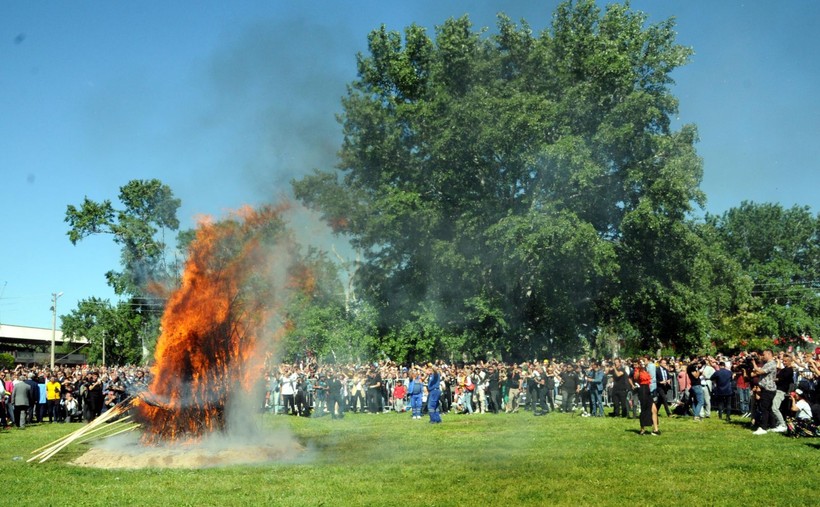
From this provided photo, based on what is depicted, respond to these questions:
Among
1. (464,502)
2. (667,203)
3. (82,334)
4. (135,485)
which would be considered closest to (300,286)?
(135,485)

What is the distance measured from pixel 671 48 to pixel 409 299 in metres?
19.2

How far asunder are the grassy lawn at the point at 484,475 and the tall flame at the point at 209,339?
215 centimetres

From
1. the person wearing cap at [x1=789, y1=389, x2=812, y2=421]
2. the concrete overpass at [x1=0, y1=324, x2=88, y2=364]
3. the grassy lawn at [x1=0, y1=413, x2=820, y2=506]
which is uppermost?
the concrete overpass at [x1=0, y1=324, x2=88, y2=364]

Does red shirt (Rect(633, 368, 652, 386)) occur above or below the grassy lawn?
above

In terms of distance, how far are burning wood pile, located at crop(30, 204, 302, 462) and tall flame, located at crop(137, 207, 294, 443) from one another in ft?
0.07

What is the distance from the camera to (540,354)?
3856cm

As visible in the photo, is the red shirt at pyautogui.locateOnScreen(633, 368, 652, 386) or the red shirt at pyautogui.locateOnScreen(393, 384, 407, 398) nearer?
the red shirt at pyautogui.locateOnScreen(633, 368, 652, 386)

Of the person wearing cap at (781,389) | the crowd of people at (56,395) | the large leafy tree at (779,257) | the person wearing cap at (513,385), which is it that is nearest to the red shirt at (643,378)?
the person wearing cap at (781,389)

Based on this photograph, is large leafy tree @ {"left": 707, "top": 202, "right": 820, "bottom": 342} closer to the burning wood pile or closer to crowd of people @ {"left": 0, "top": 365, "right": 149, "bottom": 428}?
crowd of people @ {"left": 0, "top": 365, "right": 149, "bottom": 428}

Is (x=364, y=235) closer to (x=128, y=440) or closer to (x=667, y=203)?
(x=667, y=203)

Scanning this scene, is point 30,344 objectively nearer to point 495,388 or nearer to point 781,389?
point 495,388

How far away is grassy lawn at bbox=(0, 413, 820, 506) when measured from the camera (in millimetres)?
10812

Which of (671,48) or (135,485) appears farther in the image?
(671,48)

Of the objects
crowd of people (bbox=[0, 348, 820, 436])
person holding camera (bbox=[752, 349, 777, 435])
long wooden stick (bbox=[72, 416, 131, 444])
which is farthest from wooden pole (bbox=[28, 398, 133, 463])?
person holding camera (bbox=[752, 349, 777, 435])
